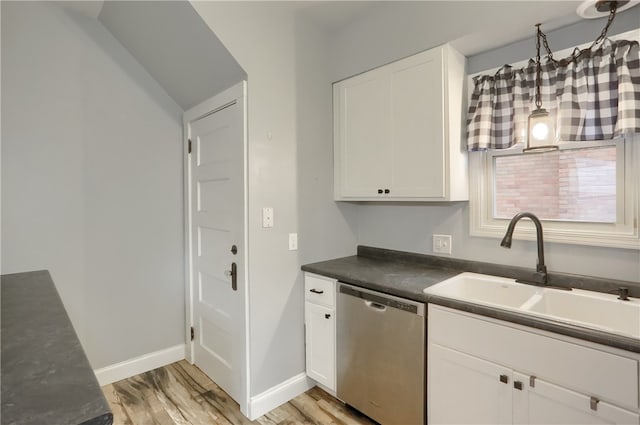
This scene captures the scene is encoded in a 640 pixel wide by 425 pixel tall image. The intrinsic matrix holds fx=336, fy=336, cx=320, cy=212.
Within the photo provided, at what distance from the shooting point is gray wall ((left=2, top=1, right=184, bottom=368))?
2115 mm

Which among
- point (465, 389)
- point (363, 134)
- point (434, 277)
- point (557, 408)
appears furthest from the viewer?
point (363, 134)

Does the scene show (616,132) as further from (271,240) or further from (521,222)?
(271,240)

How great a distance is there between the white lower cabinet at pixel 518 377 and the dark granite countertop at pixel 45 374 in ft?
4.65

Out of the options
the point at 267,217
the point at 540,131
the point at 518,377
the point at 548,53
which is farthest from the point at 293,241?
the point at 548,53

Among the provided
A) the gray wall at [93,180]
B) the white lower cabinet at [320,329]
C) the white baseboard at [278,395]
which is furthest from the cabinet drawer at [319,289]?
the gray wall at [93,180]

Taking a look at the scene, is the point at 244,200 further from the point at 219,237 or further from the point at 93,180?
the point at 93,180

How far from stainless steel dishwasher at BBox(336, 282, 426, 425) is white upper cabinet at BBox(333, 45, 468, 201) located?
676 millimetres

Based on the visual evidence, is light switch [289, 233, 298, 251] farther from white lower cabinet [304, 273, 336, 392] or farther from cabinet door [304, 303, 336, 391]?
cabinet door [304, 303, 336, 391]

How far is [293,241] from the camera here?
2287mm

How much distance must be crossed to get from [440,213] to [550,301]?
31.4 inches

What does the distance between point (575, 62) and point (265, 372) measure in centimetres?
246

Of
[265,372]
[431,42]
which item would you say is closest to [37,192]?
[265,372]

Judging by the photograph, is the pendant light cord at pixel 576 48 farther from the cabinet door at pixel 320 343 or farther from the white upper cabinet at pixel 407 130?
the cabinet door at pixel 320 343

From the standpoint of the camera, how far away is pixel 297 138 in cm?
230
